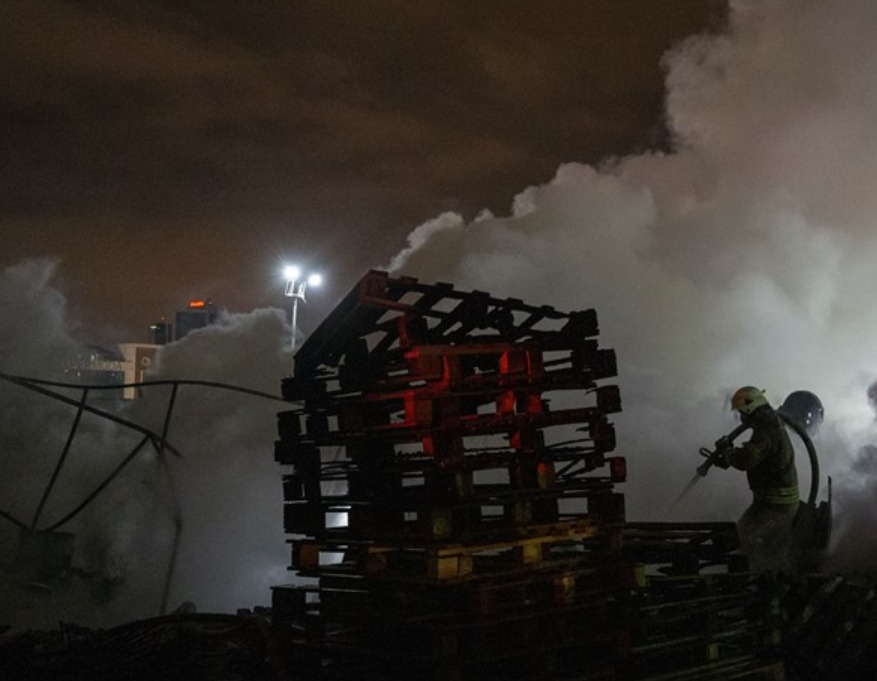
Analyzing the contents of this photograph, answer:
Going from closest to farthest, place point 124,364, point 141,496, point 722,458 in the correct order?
point 722,458, point 141,496, point 124,364

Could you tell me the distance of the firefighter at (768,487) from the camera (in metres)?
9.45

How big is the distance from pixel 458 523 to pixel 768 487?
4750 millimetres

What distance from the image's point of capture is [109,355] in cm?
5506

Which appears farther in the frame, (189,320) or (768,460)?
(189,320)

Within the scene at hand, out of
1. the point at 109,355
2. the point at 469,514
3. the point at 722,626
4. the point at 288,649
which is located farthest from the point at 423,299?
the point at 109,355

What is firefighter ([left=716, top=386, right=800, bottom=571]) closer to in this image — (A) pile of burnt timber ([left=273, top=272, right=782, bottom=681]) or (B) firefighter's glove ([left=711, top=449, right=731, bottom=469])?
(B) firefighter's glove ([left=711, top=449, right=731, bottom=469])

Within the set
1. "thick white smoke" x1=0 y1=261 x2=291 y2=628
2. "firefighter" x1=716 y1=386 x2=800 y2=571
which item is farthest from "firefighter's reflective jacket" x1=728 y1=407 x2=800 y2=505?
"thick white smoke" x1=0 y1=261 x2=291 y2=628

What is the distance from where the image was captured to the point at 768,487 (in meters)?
9.58

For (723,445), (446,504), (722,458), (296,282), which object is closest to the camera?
(446,504)

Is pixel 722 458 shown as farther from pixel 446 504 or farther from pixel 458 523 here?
pixel 446 504

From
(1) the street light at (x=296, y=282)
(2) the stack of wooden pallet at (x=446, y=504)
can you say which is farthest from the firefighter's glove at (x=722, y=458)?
(1) the street light at (x=296, y=282)

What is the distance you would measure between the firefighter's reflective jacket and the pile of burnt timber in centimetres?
190

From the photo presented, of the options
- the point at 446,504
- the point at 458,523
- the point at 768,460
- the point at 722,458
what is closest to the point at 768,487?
the point at 768,460

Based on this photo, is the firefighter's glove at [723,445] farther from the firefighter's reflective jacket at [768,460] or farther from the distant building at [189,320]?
the distant building at [189,320]
